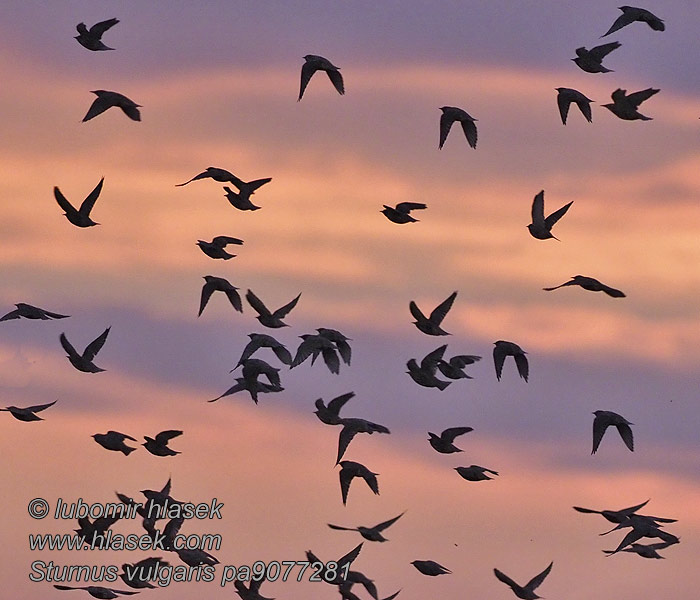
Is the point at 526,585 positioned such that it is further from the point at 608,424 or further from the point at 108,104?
the point at 108,104

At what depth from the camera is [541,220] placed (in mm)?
54375

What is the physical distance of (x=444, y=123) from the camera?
190ft

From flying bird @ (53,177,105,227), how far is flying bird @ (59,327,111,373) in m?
4.33

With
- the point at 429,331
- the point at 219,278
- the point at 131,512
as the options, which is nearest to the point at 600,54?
the point at 429,331

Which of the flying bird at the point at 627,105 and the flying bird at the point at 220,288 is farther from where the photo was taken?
the flying bird at the point at 220,288

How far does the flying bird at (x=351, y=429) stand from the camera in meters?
53.1

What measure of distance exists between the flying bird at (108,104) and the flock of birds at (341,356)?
3 centimetres

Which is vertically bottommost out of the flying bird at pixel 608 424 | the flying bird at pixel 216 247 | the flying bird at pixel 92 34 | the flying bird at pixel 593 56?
the flying bird at pixel 608 424

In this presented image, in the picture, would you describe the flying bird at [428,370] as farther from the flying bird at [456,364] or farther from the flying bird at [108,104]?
the flying bird at [108,104]

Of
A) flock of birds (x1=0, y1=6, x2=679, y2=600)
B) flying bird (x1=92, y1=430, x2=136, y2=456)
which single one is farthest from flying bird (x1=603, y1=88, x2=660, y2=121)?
flying bird (x1=92, y1=430, x2=136, y2=456)

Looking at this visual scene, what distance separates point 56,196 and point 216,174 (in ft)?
18.9

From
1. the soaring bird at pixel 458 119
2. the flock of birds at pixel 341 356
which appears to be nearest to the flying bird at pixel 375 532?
the flock of birds at pixel 341 356

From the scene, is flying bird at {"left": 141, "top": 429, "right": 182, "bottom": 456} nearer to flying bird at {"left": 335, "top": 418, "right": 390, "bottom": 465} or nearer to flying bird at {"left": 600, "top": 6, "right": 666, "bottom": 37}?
flying bird at {"left": 335, "top": 418, "right": 390, "bottom": 465}

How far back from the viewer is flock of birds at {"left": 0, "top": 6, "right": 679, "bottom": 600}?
2131 inches
